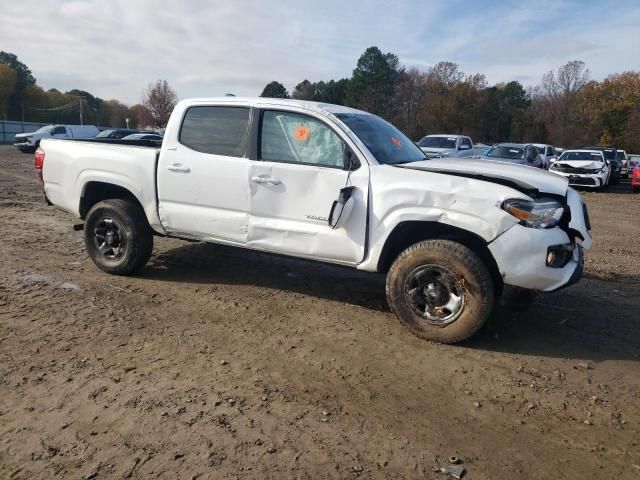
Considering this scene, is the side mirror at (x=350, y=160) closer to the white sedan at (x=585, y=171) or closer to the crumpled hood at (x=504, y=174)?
the crumpled hood at (x=504, y=174)

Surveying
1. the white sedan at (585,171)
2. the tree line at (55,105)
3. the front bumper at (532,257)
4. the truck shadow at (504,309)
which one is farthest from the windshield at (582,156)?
the tree line at (55,105)

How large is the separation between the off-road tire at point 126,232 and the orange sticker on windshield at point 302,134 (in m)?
2.04

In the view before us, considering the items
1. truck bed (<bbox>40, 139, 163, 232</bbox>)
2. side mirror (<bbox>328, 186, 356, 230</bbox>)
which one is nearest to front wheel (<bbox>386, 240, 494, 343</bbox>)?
side mirror (<bbox>328, 186, 356, 230</bbox>)

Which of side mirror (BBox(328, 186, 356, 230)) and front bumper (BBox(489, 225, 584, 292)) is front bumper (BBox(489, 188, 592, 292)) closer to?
front bumper (BBox(489, 225, 584, 292))

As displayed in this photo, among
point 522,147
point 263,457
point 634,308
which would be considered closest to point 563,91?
point 522,147

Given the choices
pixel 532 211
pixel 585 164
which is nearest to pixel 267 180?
pixel 532 211

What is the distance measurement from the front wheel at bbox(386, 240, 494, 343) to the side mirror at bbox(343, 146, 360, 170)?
857 millimetres

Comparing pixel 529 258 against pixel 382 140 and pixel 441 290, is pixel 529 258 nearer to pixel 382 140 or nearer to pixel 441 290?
pixel 441 290

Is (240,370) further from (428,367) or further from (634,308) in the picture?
(634,308)

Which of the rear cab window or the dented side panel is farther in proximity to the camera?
the rear cab window

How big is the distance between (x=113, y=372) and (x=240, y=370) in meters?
0.87

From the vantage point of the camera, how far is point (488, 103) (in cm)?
5819

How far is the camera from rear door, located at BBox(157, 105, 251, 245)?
16.1ft

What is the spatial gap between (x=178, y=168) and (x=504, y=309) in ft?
11.7
